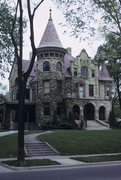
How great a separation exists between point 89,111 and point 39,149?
24.8 meters

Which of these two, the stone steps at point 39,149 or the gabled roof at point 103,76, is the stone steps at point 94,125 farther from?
the stone steps at point 39,149

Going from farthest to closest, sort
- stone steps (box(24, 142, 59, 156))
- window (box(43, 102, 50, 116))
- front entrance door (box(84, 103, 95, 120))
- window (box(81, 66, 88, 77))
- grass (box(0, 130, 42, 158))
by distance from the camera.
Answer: window (box(81, 66, 88, 77)) → front entrance door (box(84, 103, 95, 120)) → window (box(43, 102, 50, 116)) → stone steps (box(24, 142, 59, 156)) → grass (box(0, 130, 42, 158))

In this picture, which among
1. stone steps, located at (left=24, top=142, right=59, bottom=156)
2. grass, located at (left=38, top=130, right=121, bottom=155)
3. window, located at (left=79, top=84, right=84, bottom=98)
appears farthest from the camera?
window, located at (left=79, top=84, right=84, bottom=98)

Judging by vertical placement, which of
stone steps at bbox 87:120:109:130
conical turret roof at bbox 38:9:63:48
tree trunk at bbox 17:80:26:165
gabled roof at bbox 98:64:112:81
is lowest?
stone steps at bbox 87:120:109:130

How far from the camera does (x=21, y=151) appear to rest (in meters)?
15.8

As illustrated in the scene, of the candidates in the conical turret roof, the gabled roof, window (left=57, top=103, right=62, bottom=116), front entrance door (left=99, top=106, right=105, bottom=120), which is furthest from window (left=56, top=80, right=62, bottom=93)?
front entrance door (left=99, top=106, right=105, bottom=120)

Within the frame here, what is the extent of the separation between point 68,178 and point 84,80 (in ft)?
115

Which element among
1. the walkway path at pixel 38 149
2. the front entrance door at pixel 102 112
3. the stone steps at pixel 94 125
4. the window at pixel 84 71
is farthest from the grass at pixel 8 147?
the front entrance door at pixel 102 112

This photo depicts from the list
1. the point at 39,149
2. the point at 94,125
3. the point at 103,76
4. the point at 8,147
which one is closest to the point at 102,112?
the point at 94,125

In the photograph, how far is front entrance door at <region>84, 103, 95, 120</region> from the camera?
45781 millimetres

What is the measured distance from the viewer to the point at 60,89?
43.4 m

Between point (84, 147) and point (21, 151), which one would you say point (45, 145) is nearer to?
point (84, 147)

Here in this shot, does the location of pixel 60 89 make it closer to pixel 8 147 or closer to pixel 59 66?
pixel 59 66

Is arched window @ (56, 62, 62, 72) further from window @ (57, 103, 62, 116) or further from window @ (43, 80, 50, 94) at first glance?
window @ (57, 103, 62, 116)
